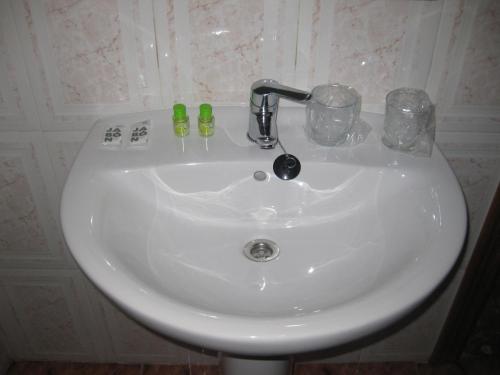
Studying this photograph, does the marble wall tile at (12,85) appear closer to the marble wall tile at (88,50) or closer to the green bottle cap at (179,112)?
the marble wall tile at (88,50)

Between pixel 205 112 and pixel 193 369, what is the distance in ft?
3.06

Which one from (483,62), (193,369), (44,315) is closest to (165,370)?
(193,369)

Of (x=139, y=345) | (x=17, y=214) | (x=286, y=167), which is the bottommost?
(x=139, y=345)

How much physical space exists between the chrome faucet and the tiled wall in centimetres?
12

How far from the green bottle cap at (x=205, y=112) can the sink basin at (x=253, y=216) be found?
4cm

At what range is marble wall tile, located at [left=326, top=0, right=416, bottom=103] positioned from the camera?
88 cm

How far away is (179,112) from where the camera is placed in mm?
882

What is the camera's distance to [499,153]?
3.52ft

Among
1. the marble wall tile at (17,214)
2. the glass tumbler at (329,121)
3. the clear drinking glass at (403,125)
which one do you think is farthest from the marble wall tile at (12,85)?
the clear drinking glass at (403,125)

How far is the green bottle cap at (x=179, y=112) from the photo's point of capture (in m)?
0.88

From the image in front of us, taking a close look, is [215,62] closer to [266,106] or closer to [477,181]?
[266,106]

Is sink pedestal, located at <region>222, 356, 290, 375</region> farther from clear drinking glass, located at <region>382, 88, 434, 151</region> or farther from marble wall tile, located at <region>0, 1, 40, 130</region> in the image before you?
marble wall tile, located at <region>0, 1, 40, 130</region>

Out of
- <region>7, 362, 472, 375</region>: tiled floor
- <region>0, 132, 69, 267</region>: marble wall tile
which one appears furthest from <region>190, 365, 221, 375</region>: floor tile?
<region>0, 132, 69, 267</region>: marble wall tile

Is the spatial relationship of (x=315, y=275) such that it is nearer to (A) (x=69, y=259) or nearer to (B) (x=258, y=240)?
(B) (x=258, y=240)
